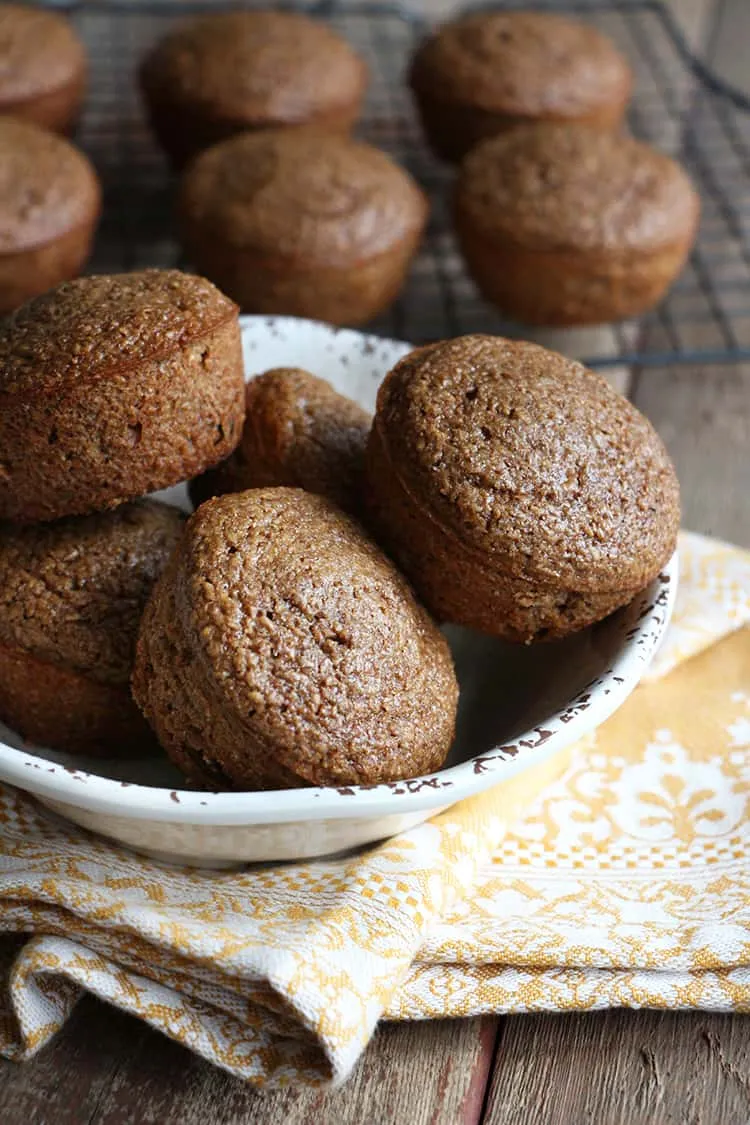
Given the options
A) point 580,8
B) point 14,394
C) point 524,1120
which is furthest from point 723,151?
point 524,1120

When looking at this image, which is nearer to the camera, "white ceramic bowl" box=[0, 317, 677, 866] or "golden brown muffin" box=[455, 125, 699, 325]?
"white ceramic bowl" box=[0, 317, 677, 866]

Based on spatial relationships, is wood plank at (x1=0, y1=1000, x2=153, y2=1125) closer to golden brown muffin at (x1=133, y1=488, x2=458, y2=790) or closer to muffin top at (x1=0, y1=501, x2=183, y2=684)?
golden brown muffin at (x1=133, y1=488, x2=458, y2=790)

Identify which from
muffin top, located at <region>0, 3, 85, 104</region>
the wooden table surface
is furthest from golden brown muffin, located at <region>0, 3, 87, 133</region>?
the wooden table surface

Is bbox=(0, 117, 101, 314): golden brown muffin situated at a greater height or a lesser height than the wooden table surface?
greater

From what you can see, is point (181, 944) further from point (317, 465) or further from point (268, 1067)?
point (317, 465)

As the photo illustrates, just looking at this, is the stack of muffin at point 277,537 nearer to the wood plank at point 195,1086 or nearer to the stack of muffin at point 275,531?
the stack of muffin at point 275,531

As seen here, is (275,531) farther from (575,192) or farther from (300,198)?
(575,192)

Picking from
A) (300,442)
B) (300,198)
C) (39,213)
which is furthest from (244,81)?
(300,442)
